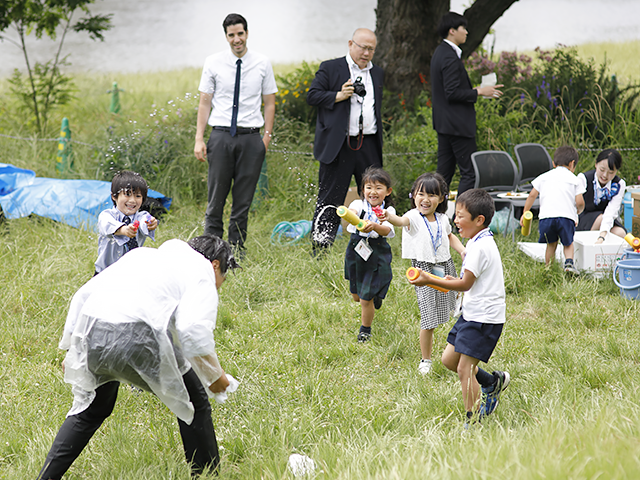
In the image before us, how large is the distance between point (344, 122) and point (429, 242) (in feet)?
7.03

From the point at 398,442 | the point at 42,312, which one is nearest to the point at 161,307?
the point at 398,442

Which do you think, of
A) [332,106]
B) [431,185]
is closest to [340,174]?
[332,106]

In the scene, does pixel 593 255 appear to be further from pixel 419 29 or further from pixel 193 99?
pixel 193 99

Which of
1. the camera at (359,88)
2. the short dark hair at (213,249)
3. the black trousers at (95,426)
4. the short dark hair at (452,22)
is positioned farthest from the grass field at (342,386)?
the short dark hair at (452,22)

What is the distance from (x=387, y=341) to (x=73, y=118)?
9.09 metres

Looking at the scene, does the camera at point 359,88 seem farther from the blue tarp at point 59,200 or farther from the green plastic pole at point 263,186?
the blue tarp at point 59,200

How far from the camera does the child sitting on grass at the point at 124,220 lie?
3.32 meters

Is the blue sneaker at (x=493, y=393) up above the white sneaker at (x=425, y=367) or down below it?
above

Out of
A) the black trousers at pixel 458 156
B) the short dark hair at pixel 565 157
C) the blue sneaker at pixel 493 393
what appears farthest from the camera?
the black trousers at pixel 458 156

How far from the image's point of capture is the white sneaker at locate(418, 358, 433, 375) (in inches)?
137

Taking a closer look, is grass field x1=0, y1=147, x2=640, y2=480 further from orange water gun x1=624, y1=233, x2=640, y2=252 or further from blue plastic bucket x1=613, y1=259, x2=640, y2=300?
orange water gun x1=624, y1=233, x2=640, y2=252

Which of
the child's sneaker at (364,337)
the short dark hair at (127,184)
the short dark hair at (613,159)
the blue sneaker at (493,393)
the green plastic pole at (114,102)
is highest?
the green plastic pole at (114,102)

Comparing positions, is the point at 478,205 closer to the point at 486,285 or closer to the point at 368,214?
the point at 486,285

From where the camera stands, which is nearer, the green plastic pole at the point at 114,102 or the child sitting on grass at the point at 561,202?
the child sitting on grass at the point at 561,202
